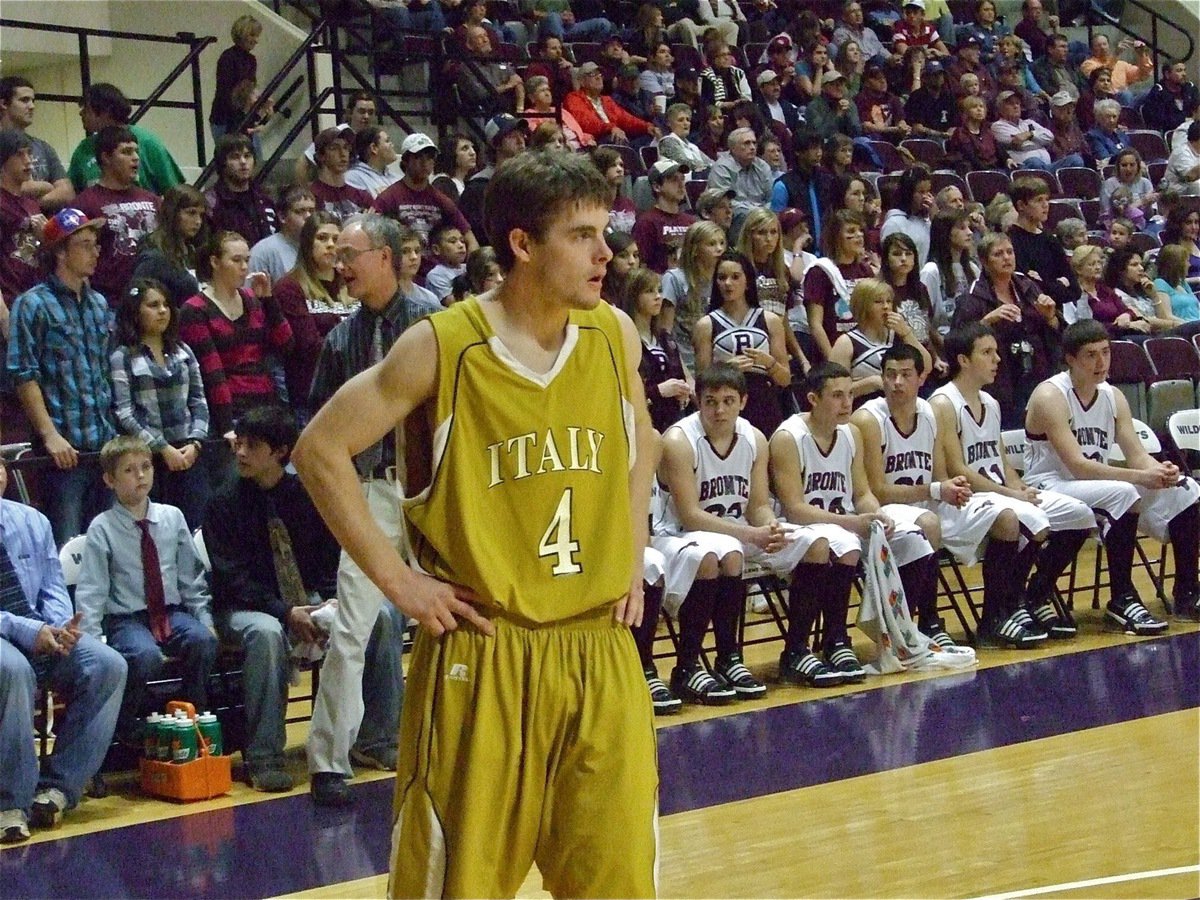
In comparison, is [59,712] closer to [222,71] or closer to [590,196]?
[590,196]

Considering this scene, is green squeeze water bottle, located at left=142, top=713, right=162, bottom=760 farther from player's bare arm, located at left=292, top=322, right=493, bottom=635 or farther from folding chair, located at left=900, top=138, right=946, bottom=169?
folding chair, located at left=900, top=138, right=946, bottom=169

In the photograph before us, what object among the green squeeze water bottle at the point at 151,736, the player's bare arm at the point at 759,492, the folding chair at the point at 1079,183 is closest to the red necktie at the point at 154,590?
the green squeeze water bottle at the point at 151,736

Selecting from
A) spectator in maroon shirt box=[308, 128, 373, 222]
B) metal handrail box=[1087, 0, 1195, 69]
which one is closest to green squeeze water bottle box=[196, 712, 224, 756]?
spectator in maroon shirt box=[308, 128, 373, 222]

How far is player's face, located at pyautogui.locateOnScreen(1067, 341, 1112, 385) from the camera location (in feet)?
27.2

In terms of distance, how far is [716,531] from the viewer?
23.3 ft

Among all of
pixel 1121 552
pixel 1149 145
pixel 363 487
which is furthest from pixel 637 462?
pixel 1149 145

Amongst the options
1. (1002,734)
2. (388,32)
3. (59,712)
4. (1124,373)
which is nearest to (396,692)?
(59,712)

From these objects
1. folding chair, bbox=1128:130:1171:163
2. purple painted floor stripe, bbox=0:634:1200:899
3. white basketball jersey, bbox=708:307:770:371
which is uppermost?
folding chair, bbox=1128:130:1171:163

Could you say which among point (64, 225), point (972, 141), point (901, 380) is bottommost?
point (901, 380)

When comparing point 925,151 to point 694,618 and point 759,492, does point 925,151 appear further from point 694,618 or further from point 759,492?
point 694,618

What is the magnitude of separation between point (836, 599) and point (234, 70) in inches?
214

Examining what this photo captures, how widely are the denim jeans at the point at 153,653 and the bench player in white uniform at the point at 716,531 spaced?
1883mm

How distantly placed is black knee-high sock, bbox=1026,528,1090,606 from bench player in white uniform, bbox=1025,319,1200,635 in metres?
0.17

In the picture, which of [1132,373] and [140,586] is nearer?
[140,586]
